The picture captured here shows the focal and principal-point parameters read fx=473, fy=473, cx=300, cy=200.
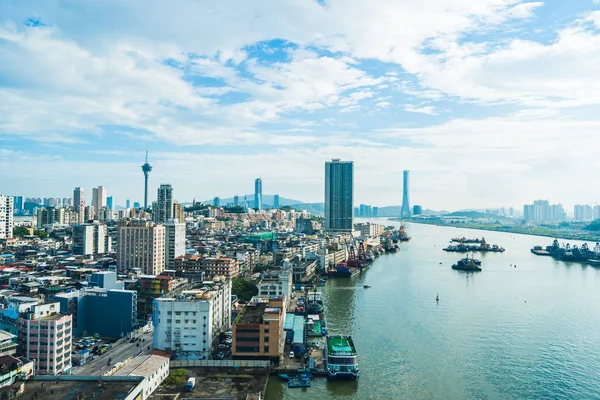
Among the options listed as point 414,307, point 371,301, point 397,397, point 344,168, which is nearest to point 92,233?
point 371,301

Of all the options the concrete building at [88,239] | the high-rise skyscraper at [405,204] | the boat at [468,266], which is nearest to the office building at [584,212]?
the high-rise skyscraper at [405,204]

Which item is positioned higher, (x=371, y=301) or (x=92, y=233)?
(x=92, y=233)

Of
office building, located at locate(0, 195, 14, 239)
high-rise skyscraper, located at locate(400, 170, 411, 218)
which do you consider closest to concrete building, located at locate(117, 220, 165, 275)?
office building, located at locate(0, 195, 14, 239)

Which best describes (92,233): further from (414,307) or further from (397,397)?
(397,397)

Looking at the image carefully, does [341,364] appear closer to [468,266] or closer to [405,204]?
[468,266]

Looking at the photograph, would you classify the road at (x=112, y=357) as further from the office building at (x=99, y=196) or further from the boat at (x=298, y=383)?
the office building at (x=99, y=196)

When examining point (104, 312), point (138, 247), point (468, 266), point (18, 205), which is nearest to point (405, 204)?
point (18, 205)
